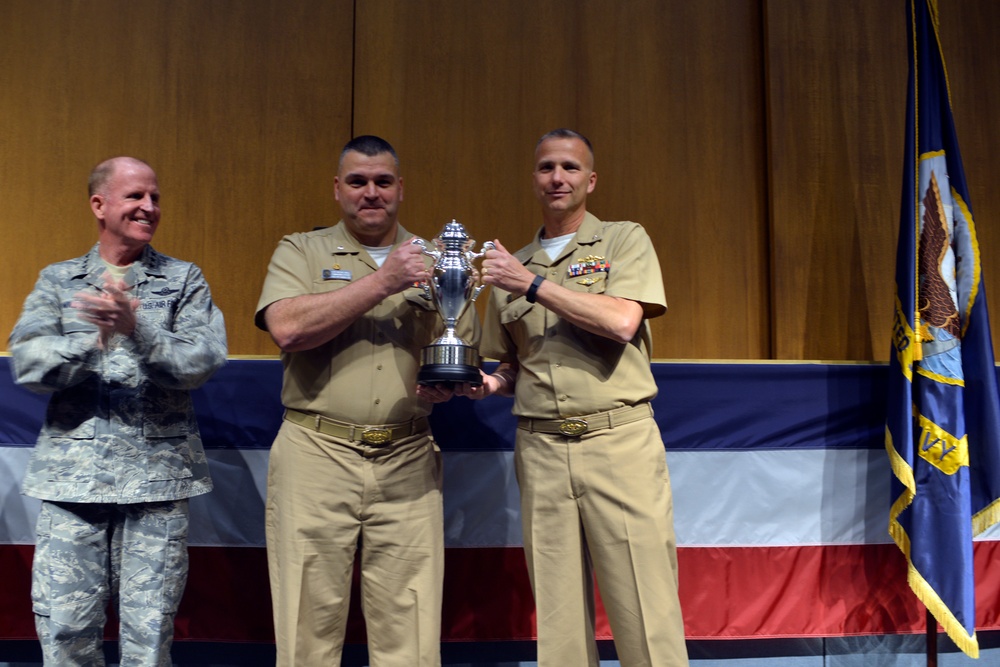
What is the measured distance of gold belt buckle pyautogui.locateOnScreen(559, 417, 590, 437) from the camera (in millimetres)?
2201

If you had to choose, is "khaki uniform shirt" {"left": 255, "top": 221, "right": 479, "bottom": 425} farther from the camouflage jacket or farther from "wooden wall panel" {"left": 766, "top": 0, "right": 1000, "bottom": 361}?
"wooden wall panel" {"left": 766, "top": 0, "right": 1000, "bottom": 361}

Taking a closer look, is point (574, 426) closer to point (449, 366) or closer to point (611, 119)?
point (449, 366)

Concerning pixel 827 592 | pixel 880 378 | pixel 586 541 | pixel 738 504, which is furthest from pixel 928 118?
pixel 586 541

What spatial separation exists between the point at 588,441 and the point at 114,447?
1.20 meters

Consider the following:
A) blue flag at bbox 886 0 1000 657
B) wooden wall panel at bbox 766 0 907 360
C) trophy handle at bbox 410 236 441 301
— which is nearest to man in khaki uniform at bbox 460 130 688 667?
trophy handle at bbox 410 236 441 301

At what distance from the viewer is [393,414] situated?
7.28ft

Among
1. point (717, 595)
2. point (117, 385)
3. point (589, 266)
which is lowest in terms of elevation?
point (717, 595)

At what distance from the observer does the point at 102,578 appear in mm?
2051

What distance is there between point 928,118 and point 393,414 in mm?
2124

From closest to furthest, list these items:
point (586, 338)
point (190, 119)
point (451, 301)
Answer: point (451, 301)
point (586, 338)
point (190, 119)

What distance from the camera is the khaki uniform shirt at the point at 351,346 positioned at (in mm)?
2201

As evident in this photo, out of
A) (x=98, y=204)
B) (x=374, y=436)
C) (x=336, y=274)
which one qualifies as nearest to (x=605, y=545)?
(x=374, y=436)

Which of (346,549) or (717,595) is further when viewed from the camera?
(717,595)

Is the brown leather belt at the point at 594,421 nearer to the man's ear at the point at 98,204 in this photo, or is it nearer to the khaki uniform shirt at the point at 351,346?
the khaki uniform shirt at the point at 351,346
